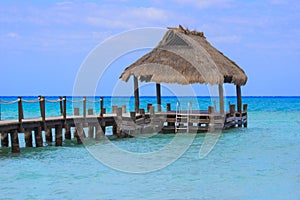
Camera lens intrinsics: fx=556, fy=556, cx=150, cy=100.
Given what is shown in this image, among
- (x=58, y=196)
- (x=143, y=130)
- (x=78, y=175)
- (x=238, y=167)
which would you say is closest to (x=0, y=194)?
(x=58, y=196)

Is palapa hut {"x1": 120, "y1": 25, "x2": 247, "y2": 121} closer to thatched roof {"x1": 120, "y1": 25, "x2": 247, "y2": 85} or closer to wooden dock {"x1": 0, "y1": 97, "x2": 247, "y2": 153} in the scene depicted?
thatched roof {"x1": 120, "y1": 25, "x2": 247, "y2": 85}

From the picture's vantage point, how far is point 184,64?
22484 mm

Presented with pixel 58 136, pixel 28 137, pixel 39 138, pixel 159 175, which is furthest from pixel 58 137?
pixel 159 175

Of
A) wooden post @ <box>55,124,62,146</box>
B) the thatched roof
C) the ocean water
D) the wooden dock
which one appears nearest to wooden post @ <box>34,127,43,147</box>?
the wooden dock

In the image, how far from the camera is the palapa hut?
22.0 meters

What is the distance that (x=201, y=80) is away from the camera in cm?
2180

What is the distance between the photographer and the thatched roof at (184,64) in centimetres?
2197

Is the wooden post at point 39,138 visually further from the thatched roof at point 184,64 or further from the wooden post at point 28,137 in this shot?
the thatched roof at point 184,64

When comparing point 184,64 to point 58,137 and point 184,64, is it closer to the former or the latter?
point 184,64

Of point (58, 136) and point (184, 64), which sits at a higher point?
point (184, 64)

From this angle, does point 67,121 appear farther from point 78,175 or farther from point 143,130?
point 78,175

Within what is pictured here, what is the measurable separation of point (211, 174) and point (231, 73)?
11.0 metres

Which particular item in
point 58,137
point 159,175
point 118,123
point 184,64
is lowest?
point 159,175

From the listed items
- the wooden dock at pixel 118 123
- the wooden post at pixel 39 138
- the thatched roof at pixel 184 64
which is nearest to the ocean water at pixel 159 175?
the wooden post at pixel 39 138
